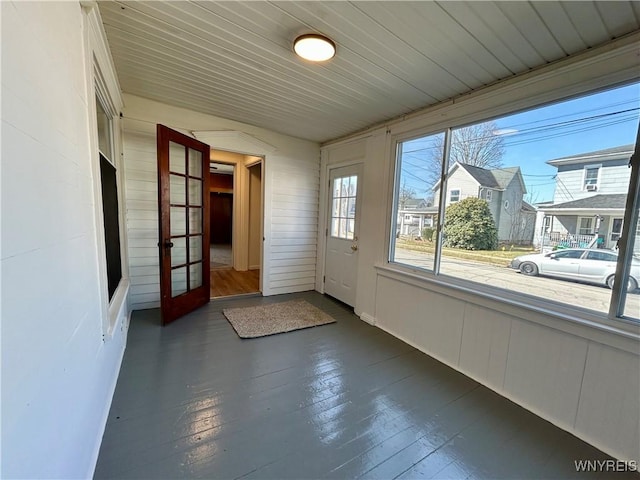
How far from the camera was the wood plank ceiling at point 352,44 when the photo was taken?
148cm

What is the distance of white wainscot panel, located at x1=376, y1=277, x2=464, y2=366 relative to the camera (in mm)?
2426

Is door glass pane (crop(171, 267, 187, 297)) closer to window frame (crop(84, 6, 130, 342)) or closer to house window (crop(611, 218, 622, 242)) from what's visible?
window frame (crop(84, 6, 130, 342))

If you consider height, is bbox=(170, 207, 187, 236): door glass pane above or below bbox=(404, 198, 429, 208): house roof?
below

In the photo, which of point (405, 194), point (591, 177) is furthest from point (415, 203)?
point (591, 177)

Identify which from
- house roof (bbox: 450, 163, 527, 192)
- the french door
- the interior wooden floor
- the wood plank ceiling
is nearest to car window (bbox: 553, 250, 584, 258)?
house roof (bbox: 450, 163, 527, 192)

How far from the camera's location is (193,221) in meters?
3.36

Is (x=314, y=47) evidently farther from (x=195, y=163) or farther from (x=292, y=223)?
(x=292, y=223)

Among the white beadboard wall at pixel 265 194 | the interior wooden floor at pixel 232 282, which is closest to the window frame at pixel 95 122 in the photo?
the white beadboard wall at pixel 265 194

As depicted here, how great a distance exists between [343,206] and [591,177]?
2.64 meters

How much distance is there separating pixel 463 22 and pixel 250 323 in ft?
10.3

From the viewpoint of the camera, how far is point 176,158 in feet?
9.95

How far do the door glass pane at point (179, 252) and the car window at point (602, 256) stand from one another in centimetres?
365

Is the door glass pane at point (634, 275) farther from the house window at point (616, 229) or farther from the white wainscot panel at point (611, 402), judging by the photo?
the white wainscot panel at point (611, 402)

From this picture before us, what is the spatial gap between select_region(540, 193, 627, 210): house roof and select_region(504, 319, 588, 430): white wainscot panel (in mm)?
842
